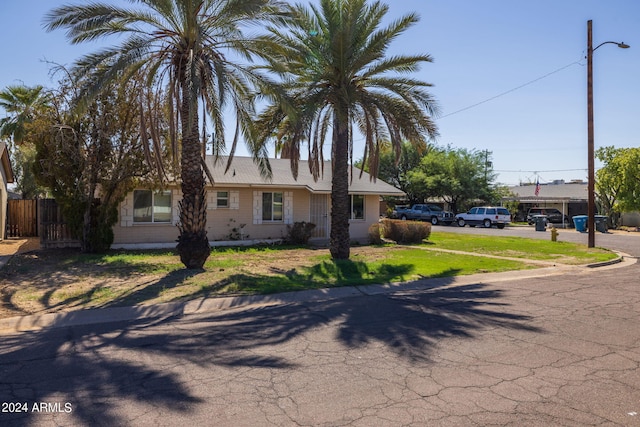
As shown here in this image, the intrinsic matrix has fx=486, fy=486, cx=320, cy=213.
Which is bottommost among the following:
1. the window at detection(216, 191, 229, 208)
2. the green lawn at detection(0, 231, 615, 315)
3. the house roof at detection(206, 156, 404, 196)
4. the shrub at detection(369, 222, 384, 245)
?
the green lawn at detection(0, 231, 615, 315)

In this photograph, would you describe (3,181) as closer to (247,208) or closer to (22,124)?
(22,124)

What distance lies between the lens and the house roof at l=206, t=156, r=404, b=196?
21328 mm

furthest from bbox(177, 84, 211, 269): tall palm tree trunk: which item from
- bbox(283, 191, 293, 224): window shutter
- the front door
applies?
the front door

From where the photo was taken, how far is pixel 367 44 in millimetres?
15695

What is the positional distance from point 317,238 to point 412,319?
16.0m

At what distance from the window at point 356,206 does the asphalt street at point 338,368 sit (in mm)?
15744

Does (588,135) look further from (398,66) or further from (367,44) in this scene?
(367,44)

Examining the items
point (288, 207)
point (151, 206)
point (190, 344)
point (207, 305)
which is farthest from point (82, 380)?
point (288, 207)

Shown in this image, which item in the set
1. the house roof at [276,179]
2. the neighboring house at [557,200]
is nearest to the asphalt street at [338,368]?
the house roof at [276,179]

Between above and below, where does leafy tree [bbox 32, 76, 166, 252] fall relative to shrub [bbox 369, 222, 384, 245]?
above

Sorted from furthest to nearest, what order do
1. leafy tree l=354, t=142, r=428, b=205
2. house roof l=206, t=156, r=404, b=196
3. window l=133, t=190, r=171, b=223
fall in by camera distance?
leafy tree l=354, t=142, r=428, b=205
house roof l=206, t=156, r=404, b=196
window l=133, t=190, r=171, b=223

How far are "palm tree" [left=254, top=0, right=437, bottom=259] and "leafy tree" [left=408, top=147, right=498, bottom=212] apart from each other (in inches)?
1228

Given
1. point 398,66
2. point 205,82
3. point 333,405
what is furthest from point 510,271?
point 333,405

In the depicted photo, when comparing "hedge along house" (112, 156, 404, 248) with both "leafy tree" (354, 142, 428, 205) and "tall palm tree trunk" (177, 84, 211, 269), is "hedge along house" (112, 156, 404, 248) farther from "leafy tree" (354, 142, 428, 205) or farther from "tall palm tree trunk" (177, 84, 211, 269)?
"leafy tree" (354, 142, 428, 205)
